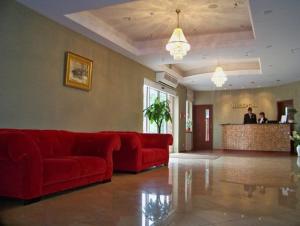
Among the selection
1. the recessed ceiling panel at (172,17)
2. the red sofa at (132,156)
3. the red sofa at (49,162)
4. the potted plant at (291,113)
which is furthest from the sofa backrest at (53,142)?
the potted plant at (291,113)

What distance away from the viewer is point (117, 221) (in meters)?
2.45

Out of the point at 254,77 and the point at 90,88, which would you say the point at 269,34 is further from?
the point at 254,77

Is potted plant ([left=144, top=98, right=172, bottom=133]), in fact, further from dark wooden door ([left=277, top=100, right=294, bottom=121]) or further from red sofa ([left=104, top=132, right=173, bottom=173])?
dark wooden door ([left=277, top=100, right=294, bottom=121])

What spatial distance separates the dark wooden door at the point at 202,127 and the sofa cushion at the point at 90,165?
10.6 meters

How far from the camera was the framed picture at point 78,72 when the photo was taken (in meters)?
5.48

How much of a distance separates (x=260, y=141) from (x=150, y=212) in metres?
10.3

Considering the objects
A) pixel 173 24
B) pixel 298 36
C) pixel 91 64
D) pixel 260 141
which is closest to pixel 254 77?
pixel 260 141

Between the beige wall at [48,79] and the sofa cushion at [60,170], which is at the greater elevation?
the beige wall at [48,79]

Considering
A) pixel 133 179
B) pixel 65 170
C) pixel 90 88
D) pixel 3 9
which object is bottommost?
pixel 133 179

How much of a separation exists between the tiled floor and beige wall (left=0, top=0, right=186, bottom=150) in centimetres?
175

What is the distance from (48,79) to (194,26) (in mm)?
3520

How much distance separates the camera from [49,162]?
3256 millimetres

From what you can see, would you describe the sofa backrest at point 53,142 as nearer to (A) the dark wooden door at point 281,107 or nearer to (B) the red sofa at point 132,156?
(B) the red sofa at point 132,156

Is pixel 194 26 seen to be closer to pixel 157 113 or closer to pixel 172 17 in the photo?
pixel 172 17
